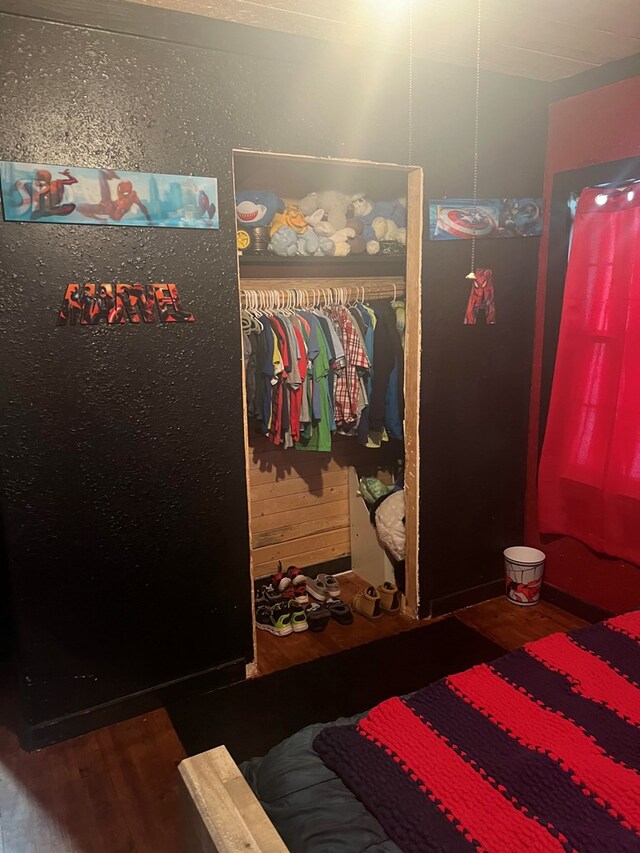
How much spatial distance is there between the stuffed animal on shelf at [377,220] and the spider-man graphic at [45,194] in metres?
1.33

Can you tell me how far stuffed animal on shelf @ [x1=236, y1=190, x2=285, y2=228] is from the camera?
2664 millimetres

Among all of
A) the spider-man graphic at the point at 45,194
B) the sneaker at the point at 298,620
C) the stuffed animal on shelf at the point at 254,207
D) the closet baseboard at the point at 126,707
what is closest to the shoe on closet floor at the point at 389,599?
the sneaker at the point at 298,620

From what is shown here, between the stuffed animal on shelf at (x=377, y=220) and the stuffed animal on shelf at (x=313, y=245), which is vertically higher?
the stuffed animal on shelf at (x=377, y=220)

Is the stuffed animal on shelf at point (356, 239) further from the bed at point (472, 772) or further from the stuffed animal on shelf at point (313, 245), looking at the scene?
the bed at point (472, 772)

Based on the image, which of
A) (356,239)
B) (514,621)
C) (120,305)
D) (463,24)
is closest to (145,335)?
(120,305)

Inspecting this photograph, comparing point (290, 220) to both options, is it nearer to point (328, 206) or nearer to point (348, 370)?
point (328, 206)

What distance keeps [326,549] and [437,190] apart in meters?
1.97

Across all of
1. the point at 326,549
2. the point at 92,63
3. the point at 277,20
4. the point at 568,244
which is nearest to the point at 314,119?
the point at 277,20

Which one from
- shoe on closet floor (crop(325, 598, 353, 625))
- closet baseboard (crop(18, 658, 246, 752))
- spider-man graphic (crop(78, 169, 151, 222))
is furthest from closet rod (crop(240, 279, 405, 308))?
closet baseboard (crop(18, 658, 246, 752))

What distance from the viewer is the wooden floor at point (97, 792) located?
1887mm

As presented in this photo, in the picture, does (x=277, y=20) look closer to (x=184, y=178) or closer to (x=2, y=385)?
(x=184, y=178)

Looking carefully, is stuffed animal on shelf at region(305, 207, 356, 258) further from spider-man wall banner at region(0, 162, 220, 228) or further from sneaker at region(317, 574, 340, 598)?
sneaker at region(317, 574, 340, 598)

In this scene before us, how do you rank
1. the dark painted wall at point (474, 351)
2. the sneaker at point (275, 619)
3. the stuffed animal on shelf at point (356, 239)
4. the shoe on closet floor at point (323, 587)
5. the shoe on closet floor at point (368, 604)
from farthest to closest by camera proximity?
the shoe on closet floor at point (323, 587) → the shoe on closet floor at point (368, 604) → the sneaker at point (275, 619) → the stuffed animal on shelf at point (356, 239) → the dark painted wall at point (474, 351)

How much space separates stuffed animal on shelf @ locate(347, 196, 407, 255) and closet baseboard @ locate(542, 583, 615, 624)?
1848mm
